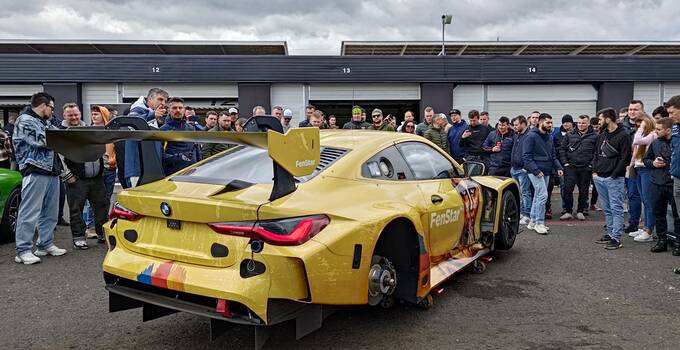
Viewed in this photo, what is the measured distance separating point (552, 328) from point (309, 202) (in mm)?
2108

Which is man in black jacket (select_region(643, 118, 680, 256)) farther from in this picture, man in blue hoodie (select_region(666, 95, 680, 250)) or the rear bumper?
the rear bumper

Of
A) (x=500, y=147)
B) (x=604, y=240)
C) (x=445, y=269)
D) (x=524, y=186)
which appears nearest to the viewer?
(x=445, y=269)

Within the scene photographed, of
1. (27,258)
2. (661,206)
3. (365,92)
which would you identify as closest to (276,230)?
(27,258)

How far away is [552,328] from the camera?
12.4 ft

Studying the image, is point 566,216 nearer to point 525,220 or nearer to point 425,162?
point 525,220

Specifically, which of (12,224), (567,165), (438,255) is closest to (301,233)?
(438,255)

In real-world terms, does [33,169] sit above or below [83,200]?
above

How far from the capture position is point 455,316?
4.02 m

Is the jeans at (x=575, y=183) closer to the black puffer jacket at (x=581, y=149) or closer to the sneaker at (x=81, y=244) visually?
the black puffer jacket at (x=581, y=149)

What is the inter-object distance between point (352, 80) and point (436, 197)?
13.7 meters

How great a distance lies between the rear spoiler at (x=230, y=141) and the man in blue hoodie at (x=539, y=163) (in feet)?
16.0

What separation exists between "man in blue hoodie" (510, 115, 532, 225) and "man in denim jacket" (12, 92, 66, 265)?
6024mm

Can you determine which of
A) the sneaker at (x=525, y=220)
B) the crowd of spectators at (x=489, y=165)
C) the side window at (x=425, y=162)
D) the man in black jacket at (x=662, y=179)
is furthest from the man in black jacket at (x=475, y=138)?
the side window at (x=425, y=162)

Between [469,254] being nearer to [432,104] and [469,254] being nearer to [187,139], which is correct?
[187,139]
